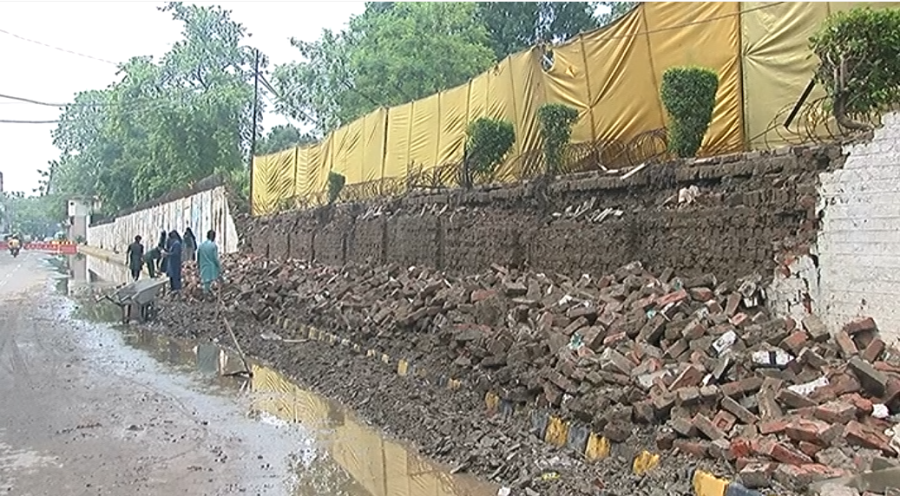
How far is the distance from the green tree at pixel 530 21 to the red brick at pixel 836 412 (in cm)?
2458

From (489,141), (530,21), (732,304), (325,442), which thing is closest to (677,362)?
(732,304)

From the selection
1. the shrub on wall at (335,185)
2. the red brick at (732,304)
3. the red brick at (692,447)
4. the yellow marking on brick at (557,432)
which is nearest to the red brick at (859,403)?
the red brick at (692,447)

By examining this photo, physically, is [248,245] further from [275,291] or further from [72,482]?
[72,482]

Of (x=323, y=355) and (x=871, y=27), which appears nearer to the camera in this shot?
(x=871, y=27)

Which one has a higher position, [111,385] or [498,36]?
[498,36]

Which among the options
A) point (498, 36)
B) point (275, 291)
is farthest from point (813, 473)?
point (498, 36)

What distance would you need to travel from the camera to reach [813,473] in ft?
14.8

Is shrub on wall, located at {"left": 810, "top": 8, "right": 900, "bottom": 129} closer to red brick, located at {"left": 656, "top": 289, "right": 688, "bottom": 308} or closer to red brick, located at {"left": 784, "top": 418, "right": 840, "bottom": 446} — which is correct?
red brick, located at {"left": 656, "top": 289, "right": 688, "bottom": 308}

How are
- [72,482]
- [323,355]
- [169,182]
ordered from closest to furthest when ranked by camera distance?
[72,482] < [323,355] < [169,182]

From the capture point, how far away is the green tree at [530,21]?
2825 centimetres

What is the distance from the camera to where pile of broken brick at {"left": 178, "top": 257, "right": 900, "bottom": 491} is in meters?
4.91

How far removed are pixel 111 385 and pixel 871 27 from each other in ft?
32.5

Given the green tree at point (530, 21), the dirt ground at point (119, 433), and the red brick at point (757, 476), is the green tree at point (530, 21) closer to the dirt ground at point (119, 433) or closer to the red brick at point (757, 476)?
the dirt ground at point (119, 433)

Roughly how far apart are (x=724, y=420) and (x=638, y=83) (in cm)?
637
